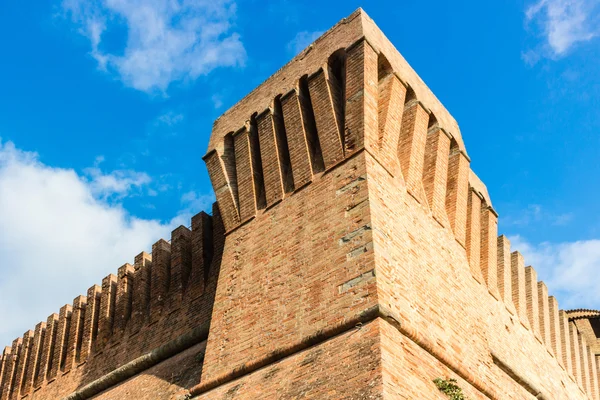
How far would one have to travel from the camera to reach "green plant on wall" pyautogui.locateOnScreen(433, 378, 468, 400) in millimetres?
8000

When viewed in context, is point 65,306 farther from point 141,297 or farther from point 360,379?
point 360,379

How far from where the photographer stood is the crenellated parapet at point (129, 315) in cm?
1178

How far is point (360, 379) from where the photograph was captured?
7.25 metres

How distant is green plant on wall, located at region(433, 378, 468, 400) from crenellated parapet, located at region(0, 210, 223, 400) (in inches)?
161

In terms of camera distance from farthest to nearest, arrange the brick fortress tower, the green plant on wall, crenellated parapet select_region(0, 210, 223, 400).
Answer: crenellated parapet select_region(0, 210, 223, 400) < the brick fortress tower < the green plant on wall

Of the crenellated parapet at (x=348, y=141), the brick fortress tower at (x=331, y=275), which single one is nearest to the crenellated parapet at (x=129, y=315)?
the brick fortress tower at (x=331, y=275)

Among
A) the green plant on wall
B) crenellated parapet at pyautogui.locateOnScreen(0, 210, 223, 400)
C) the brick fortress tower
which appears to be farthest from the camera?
crenellated parapet at pyautogui.locateOnScreen(0, 210, 223, 400)

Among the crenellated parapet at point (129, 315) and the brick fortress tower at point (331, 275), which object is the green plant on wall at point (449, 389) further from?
the crenellated parapet at point (129, 315)

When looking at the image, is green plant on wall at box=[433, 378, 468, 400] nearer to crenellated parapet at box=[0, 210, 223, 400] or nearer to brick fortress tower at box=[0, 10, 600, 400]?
brick fortress tower at box=[0, 10, 600, 400]

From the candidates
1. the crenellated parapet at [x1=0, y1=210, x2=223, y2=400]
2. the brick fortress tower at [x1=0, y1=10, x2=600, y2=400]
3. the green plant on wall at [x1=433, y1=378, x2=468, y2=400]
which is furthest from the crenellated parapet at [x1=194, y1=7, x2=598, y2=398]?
the crenellated parapet at [x1=0, y1=210, x2=223, y2=400]

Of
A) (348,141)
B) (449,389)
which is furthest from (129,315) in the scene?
(449,389)

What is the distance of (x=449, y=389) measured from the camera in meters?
8.04

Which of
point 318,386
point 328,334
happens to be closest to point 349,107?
point 328,334

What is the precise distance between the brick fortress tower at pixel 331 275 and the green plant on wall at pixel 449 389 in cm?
9
